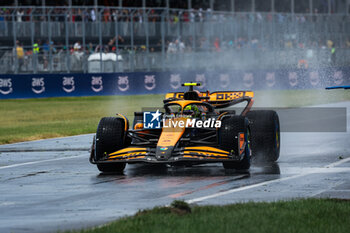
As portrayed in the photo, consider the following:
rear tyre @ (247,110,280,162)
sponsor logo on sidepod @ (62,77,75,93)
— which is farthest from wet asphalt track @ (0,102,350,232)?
sponsor logo on sidepod @ (62,77,75,93)

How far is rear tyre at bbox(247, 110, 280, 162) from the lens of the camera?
13.8 metres

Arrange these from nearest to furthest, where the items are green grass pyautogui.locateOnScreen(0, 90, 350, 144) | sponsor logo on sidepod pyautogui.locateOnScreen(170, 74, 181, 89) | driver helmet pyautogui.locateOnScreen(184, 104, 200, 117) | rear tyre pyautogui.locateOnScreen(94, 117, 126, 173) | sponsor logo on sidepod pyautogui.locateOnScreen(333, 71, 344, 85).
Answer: rear tyre pyautogui.locateOnScreen(94, 117, 126, 173), driver helmet pyautogui.locateOnScreen(184, 104, 200, 117), green grass pyautogui.locateOnScreen(0, 90, 350, 144), sponsor logo on sidepod pyautogui.locateOnScreen(170, 74, 181, 89), sponsor logo on sidepod pyautogui.locateOnScreen(333, 71, 344, 85)

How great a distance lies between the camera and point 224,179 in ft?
37.7

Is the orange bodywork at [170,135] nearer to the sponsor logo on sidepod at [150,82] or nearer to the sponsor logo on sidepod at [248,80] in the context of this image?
the sponsor logo on sidepod at [150,82]

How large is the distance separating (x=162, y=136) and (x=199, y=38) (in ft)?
106

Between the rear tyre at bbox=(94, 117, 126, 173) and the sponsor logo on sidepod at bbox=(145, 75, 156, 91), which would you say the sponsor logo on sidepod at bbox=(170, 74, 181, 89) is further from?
the rear tyre at bbox=(94, 117, 126, 173)

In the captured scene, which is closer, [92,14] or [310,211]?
[310,211]

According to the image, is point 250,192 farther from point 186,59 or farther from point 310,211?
point 186,59

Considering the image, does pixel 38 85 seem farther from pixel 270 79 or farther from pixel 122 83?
pixel 270 79

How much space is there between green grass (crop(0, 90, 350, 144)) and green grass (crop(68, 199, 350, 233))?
40.8 feet

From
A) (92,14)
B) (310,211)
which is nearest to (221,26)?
(92,14)

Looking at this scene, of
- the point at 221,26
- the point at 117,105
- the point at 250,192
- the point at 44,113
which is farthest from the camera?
the point at 221,26

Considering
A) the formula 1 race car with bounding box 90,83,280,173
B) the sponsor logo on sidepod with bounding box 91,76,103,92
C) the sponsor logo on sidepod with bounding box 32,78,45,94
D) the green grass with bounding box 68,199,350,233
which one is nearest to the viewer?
the green grass with bounding box 68,199,350,233

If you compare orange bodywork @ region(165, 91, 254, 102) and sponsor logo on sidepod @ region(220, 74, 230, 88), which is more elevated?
orange bodywork @ region(165, 91, 254, 102)
